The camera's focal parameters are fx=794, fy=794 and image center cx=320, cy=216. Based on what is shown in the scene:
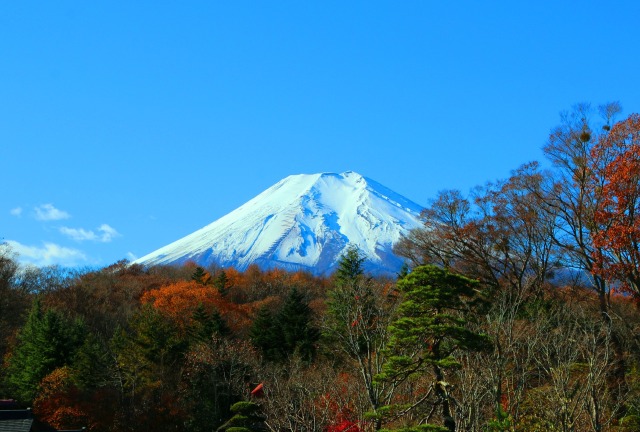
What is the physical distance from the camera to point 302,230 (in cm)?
15875

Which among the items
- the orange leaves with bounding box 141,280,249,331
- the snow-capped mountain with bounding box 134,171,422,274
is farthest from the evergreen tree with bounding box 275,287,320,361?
the snow-capped mountain with bounding box 134,171,422,274

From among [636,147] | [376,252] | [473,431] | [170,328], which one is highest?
[376,252]

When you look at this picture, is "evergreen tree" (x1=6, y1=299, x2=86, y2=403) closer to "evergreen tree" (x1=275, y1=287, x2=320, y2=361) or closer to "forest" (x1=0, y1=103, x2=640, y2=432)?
"forest" (x1=0, y1=103, x2=640, y2=432)

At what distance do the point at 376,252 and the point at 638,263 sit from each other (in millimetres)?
116295

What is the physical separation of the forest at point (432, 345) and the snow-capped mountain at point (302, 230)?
89264 millimetres

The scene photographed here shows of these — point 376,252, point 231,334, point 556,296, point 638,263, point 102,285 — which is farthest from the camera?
point 376,252

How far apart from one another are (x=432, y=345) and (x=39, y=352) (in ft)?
73.7

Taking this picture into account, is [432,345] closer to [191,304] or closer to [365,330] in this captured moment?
[365,330]

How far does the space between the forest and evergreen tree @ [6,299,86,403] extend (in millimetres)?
86

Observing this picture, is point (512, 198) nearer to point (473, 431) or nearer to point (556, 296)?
point (556, 296)

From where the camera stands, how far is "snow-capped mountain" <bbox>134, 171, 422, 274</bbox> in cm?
13668

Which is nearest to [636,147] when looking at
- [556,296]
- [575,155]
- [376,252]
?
[575,155]

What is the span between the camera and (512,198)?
108 feet

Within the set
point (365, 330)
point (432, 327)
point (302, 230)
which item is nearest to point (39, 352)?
point (365, 330)
